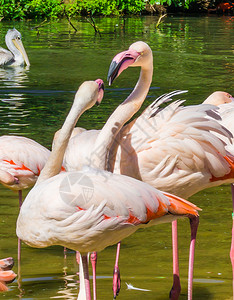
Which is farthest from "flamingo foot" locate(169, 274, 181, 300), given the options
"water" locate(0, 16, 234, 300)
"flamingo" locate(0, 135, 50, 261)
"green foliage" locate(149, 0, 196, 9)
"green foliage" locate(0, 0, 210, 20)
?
"green foliage" locate(149, 0, 196, 9)

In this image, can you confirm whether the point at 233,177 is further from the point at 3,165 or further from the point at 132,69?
the point at 132,69

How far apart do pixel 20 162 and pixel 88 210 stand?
1800 millimetres

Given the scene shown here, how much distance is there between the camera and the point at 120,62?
3939 millimetres

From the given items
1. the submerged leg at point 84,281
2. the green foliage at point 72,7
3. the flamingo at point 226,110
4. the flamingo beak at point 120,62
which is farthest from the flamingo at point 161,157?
the green foliage at point 72,7

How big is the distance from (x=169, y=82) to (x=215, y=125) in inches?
298

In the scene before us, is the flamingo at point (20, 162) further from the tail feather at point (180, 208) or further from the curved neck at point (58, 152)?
the tail feather at point (180, 208)

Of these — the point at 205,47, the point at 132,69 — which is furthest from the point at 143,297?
the point at 205,47

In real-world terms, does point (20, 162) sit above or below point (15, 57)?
above

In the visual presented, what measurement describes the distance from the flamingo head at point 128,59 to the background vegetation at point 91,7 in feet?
59.8

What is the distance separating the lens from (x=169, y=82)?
37.3 feet

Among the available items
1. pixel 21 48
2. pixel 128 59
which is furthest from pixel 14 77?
pixel 128 59

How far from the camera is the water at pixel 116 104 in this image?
4043 mm

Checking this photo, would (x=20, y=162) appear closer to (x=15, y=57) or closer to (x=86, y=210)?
(x=86, y=210)

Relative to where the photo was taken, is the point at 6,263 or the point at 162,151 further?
the point at 162,151
